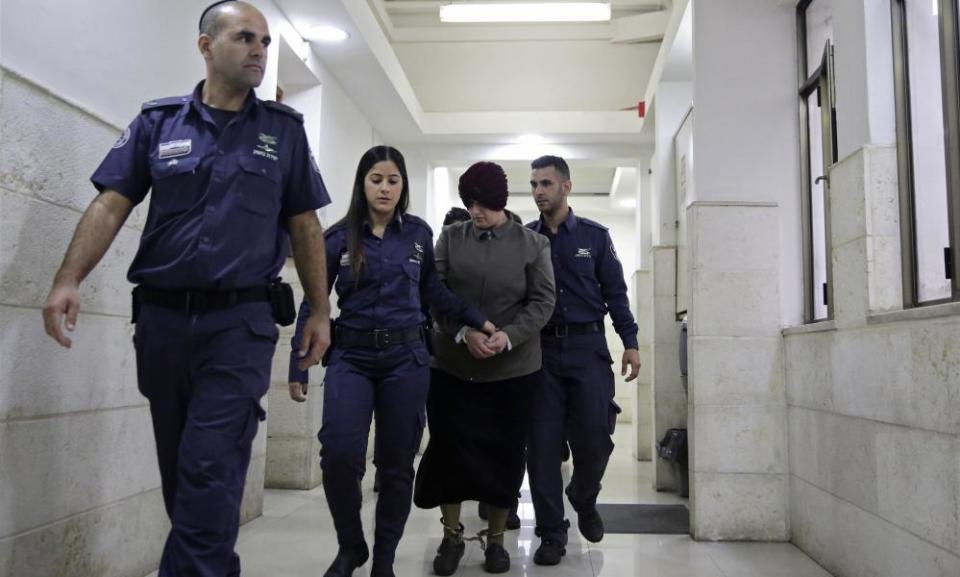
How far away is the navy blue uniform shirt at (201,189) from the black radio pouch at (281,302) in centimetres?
3

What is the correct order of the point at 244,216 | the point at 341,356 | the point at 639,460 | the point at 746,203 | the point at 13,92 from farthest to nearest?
the point at 639,460, the point at 746,203, the point at 341,356, the point at 13,92, the point at 244,216

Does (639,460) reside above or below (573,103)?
below

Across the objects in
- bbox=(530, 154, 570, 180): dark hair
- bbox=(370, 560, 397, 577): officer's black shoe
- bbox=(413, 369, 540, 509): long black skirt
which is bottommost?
bbox=(370, 560, 397, 577): officer's black shoe

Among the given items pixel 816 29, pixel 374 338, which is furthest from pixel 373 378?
pixel 816 29

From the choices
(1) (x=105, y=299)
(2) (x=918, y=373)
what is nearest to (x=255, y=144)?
(1) (x=105, y=299)

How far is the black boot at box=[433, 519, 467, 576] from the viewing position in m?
3.04

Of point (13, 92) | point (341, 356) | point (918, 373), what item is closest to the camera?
point (13, 92)

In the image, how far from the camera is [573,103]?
295 inches

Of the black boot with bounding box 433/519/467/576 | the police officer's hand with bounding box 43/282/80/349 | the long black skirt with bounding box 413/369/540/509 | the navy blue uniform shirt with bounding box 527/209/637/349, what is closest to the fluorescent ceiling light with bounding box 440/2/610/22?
the navy blue uniform shirt with bounding box 527/209/637/349

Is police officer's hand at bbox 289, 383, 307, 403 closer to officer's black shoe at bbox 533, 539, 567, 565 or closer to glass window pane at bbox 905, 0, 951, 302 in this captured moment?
officer's black shoe at bbox 533, 539, 567, 565

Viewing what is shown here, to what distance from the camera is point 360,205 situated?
9.22ft

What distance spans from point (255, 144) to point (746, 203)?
8.61 ft

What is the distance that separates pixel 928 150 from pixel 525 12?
157 inches

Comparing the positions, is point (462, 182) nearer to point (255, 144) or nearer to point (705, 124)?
point (255, 144)
